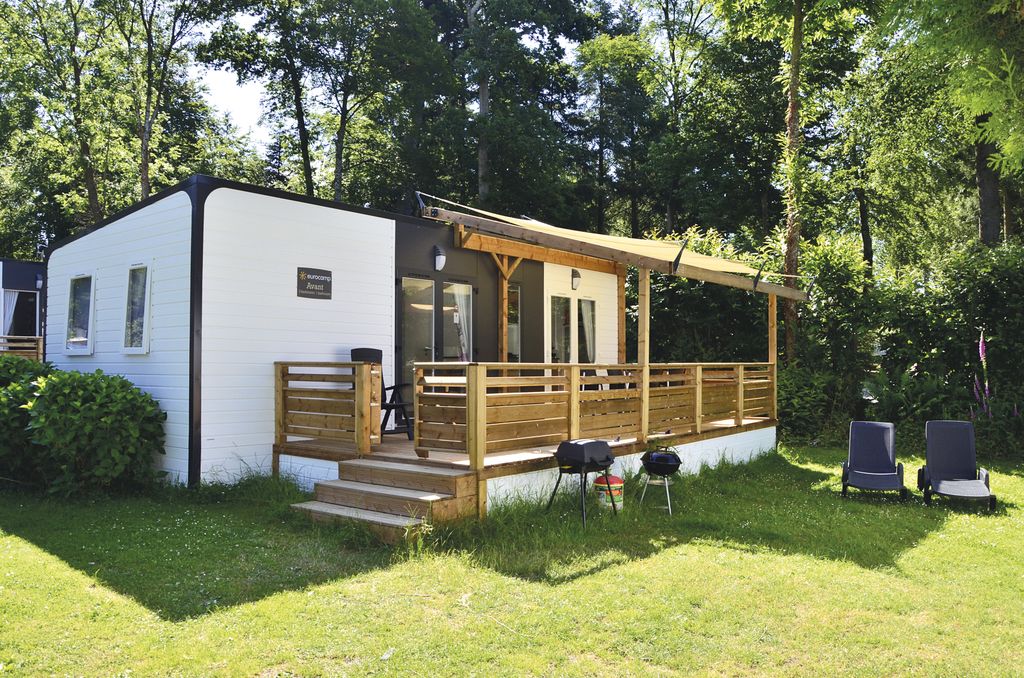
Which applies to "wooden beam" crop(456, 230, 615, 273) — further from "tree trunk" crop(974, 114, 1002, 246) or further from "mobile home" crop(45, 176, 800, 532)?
"tree trunk" crop(974, 114, 1002, 246)

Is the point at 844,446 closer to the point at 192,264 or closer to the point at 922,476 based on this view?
the point at 922,476

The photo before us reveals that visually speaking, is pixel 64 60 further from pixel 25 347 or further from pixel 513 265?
pixel 513 265

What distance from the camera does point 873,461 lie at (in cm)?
781

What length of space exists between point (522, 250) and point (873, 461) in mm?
5188

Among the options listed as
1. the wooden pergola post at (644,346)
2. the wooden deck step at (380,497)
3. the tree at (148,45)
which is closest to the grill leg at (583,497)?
the wooden deck step at (380,497)

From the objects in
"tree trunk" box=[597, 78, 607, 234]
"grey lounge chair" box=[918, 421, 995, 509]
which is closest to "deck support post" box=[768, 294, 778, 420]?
"grey lounge chair" box=[918, 421, 995, 509]

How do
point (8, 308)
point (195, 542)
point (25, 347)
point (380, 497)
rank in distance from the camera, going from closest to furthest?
point (195, 542)
point (380, 497)
point (25, 347)
point (8, 308)

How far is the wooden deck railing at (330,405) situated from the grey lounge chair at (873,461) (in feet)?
16.0

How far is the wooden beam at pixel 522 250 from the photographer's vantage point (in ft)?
31.8

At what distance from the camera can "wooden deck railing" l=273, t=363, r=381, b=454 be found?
6.74 m

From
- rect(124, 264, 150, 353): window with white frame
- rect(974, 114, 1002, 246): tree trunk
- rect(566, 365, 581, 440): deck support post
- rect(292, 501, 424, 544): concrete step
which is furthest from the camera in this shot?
rect(974, 114, 1002, 246): tree trunk

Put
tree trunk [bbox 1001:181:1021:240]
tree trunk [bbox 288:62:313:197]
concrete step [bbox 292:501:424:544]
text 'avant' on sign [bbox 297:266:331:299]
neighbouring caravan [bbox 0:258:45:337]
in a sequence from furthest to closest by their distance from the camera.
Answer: tree trunk [bbox 288:62:313:197] → tree trunk [bbox 1001:181:1021:240] → neighbouring caravan [bbox 0:258:45:337] → text 'avant' on sign [bbox 297:266:331:299] → concrete step [bbox 292:501:424:544]

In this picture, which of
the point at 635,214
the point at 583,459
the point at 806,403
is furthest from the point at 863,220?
the point at 583,459

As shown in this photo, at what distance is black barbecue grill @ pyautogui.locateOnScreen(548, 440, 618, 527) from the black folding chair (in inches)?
85.8
